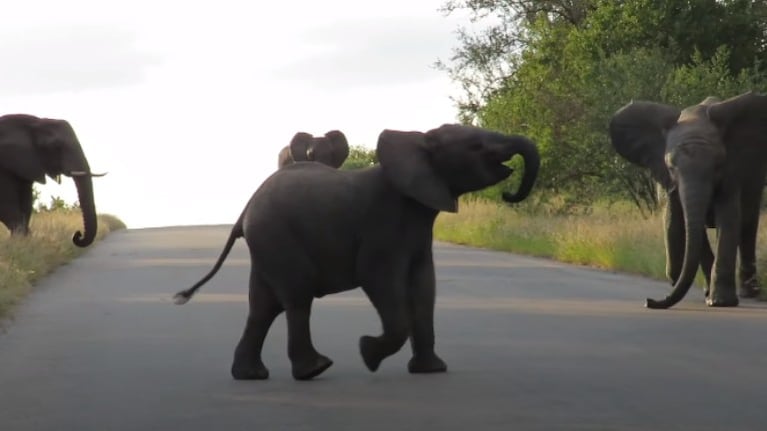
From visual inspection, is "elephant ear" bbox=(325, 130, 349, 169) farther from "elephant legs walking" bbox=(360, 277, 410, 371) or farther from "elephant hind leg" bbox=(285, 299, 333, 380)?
"elephant legs walking" bbox=(360, 277, 410, 371)

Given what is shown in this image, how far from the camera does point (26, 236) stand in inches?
1122

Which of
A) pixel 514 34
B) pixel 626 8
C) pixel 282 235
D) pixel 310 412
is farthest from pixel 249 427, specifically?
pixel 514 34

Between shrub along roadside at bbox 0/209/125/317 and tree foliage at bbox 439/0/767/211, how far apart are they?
34.7 feet

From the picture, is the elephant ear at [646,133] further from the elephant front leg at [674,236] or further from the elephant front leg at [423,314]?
the elephant front leg at [423,314]

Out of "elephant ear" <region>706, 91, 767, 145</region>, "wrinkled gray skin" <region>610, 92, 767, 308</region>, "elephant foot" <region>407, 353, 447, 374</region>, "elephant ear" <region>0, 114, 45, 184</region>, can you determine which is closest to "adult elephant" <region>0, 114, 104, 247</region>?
"elephant ear" <region>0, 114, 45, 184</region>

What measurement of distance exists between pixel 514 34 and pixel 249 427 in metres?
43.1

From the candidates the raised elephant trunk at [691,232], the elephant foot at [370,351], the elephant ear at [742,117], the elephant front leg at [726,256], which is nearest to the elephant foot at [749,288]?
the elephant front leg at [726,256]

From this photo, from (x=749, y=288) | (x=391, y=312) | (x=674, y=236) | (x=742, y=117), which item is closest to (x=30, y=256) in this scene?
(x=674, y=236)

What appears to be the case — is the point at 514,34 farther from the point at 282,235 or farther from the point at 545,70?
the point at 282,235

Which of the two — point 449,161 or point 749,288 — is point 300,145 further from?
point 449,161

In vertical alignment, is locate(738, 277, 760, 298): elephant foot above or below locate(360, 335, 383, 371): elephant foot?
below

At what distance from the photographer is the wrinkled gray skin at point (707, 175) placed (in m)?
17.7

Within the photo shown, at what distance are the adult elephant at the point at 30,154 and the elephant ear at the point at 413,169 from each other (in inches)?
657

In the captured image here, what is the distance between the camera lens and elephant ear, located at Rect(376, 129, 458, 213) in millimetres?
11961
